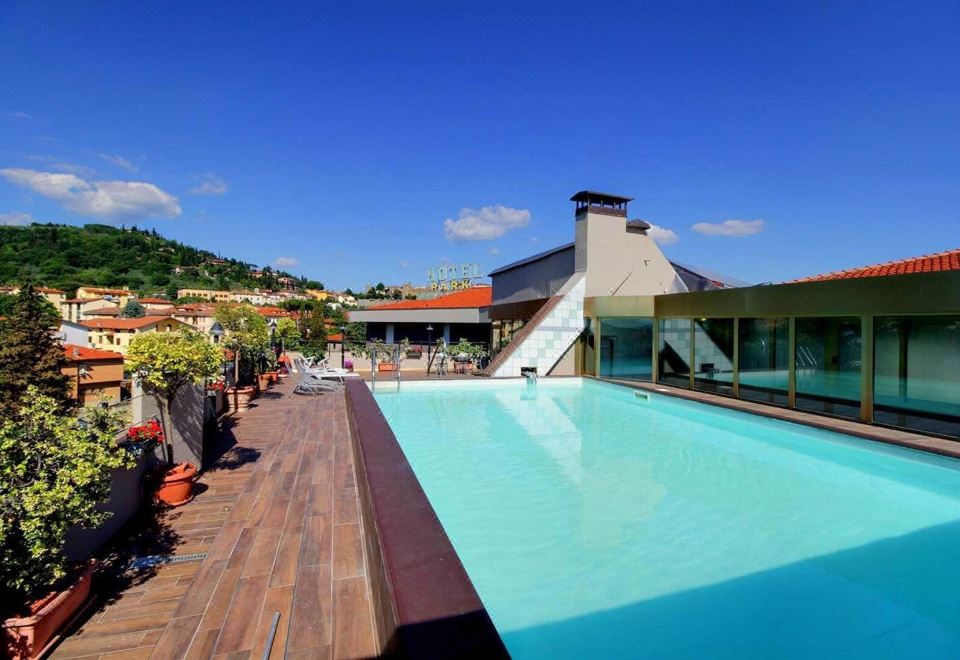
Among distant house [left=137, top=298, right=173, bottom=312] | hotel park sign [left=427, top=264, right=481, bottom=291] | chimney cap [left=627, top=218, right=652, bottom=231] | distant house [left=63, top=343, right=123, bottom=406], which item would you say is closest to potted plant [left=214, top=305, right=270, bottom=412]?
chimney cap [left=627, top=218, right=652, bottom=231]

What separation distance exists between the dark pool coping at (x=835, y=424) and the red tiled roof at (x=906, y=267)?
9.87ft

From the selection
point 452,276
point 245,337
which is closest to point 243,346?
point 245,337

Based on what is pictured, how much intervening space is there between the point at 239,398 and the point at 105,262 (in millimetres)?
127769

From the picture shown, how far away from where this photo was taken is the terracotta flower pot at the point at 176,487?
172 inches

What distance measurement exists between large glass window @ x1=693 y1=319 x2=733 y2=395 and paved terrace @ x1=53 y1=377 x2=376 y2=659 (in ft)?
29.5

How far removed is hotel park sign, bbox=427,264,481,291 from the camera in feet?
115

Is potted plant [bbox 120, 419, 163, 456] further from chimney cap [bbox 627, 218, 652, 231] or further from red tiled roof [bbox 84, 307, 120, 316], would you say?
red tiled roof [bbox 84, 307, 120, 316]

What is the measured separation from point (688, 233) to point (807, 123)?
19971 mm

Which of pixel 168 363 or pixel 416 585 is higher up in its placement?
pixel 168 363

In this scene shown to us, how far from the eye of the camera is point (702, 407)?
9953 mm

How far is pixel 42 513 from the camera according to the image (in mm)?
2541

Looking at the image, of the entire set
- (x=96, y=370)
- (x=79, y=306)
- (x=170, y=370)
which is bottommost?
(x=96, y=370)

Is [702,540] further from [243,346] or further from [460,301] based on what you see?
[460,301]

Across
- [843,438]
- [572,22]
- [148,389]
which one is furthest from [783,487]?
[572,22]
